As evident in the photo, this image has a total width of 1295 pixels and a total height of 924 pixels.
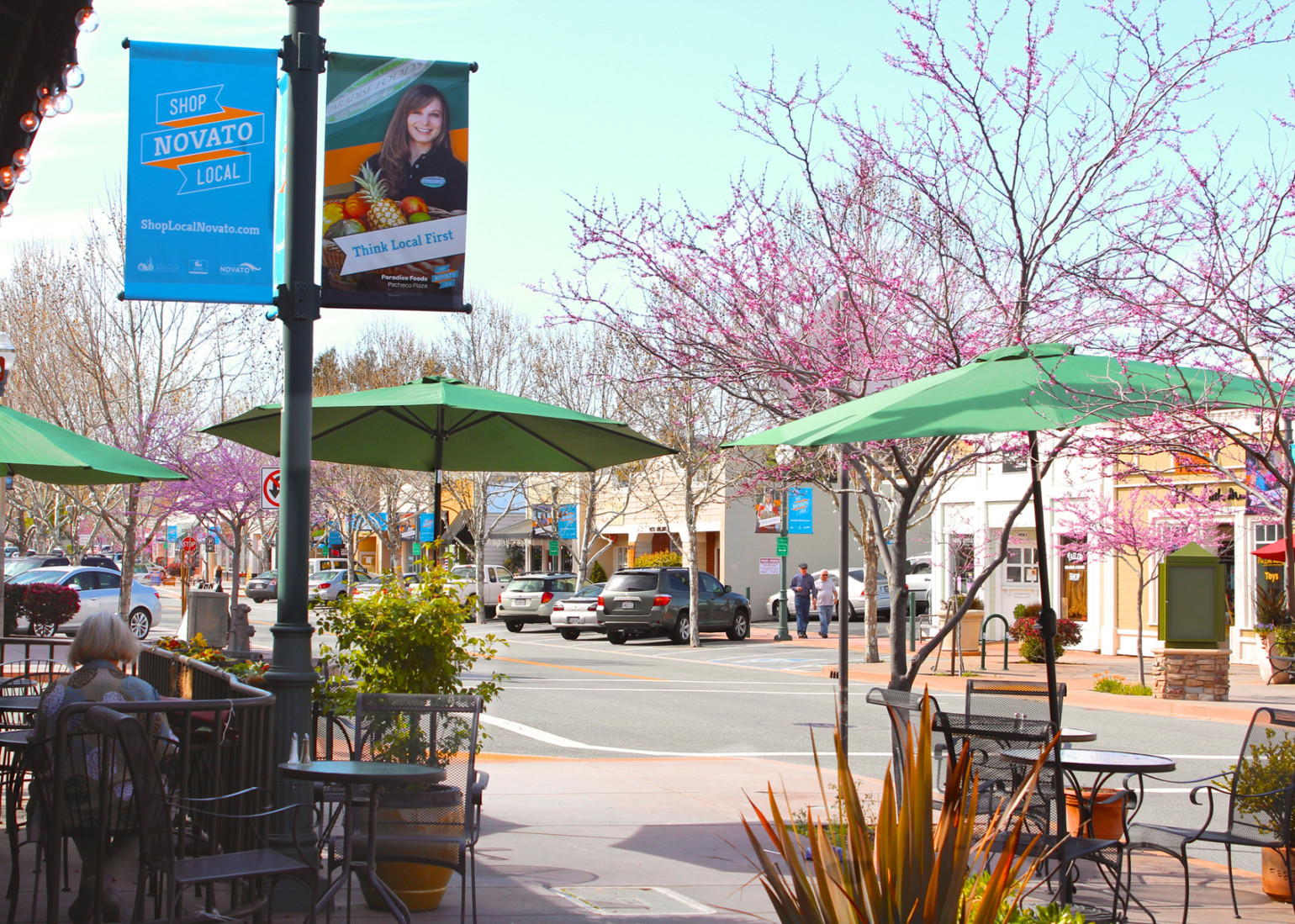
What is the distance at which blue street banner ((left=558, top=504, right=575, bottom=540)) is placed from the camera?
43312 mm

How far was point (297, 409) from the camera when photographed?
19.0ft

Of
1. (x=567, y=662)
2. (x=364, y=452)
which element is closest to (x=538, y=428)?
(x=364, y=452)

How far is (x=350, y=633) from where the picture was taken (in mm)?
6441

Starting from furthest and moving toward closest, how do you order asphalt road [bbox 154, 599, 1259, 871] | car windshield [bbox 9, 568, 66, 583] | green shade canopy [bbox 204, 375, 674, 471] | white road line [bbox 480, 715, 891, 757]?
car windshield [bbox 9, 568, 66, 583] → white road line [bbox 480, 715, 891, 757] → asphalt road [bbox 154, 599, 1259, 871] → green shade canopy [bbox 204, 375, 674, 471]

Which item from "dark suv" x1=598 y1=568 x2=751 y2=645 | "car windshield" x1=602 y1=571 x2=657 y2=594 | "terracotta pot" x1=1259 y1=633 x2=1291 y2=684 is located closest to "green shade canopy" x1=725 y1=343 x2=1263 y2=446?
"terracotta pot" x1=1259 y1=633 x2=1291 y2=684

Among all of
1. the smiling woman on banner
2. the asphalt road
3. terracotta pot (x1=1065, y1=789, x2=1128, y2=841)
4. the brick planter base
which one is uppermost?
the smiling woman on banner

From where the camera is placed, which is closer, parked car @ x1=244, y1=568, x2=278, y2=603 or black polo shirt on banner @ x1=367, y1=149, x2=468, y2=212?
black polo shirt on banner @ x1=367, y1=149, x2=468, y2=212

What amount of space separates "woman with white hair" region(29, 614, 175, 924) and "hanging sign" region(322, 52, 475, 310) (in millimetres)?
1965

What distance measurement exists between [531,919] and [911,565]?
3130 centimetres

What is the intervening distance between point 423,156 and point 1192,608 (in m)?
15.1

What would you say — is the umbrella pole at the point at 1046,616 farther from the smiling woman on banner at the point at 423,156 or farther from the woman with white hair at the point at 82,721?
the woman with white hair at the point at 82,721

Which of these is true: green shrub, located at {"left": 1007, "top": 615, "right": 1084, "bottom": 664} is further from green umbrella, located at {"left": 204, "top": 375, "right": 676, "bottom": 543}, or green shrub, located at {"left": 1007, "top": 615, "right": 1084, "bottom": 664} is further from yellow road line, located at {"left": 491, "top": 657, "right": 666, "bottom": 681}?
green umbrella, located at {"left": 204, "top": 375, "right": 676, "bottom": 543}

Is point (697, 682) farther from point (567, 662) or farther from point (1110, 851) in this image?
point (1110, 851)

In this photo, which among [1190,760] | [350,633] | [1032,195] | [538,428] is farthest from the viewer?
[1190,760]
